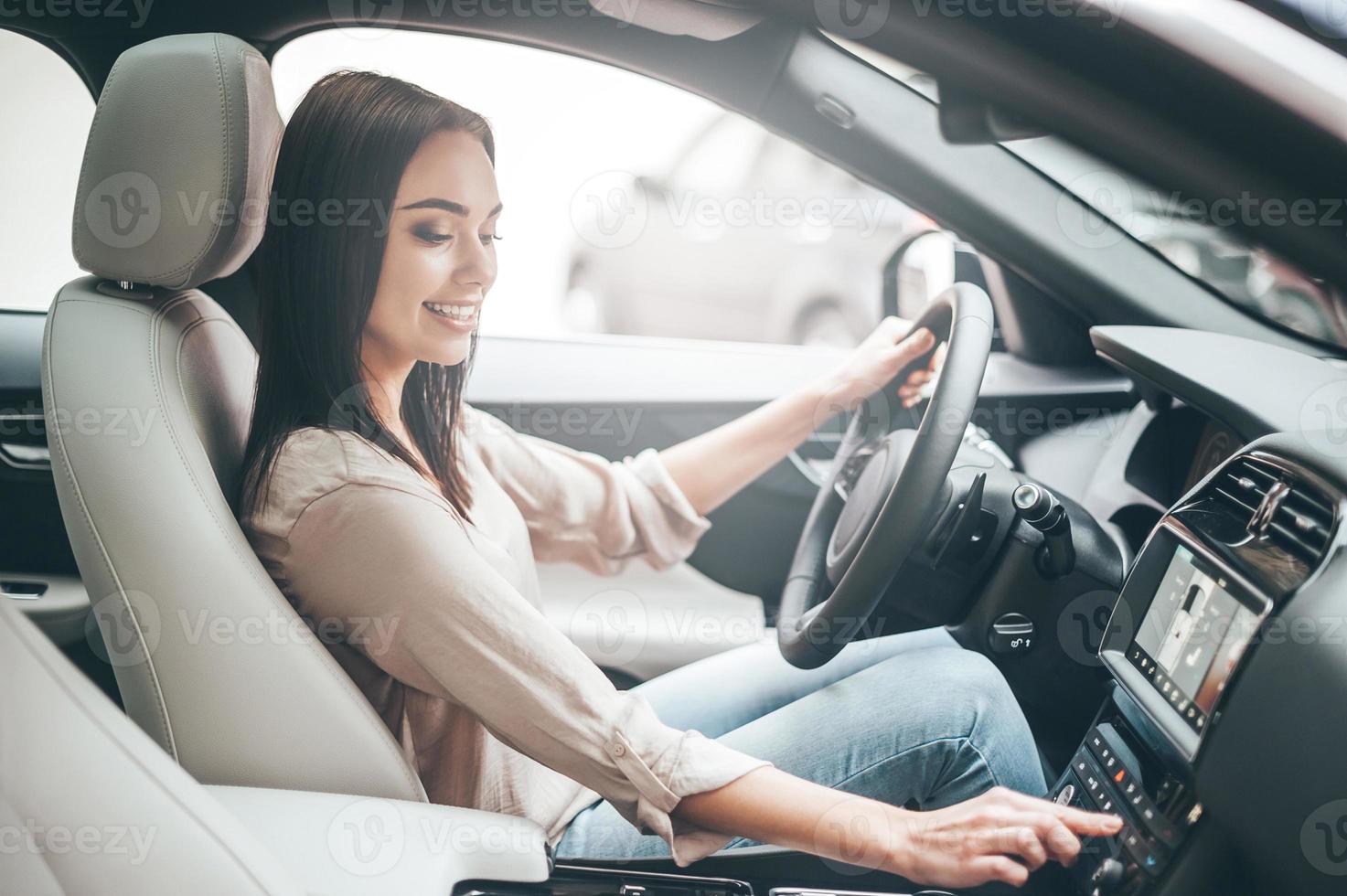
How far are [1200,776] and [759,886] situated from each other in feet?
1.55

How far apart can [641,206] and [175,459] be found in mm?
994

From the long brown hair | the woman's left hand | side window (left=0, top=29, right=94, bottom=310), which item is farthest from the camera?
the woman's left hand

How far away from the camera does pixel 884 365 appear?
1.44 meters

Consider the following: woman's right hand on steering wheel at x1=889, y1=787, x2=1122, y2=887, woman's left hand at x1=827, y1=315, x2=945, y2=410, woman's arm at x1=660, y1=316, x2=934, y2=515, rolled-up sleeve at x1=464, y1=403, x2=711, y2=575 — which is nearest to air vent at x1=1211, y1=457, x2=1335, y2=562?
woman's right hand on steering wheel at x1=889, y1=787, x2=1122, y2=887

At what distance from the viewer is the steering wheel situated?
108cm

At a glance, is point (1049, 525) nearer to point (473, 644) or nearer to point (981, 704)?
point (981, 704)

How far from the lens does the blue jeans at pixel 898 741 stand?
3.68 feet

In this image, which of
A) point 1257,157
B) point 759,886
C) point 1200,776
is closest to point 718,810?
point 759,886

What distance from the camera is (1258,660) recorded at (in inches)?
32.2

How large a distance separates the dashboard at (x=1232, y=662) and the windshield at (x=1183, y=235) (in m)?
0.06

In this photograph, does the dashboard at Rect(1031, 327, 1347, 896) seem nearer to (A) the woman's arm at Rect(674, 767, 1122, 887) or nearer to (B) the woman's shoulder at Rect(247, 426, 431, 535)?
(A) the woman's arm at Rect(674, 767, 1122, 887)

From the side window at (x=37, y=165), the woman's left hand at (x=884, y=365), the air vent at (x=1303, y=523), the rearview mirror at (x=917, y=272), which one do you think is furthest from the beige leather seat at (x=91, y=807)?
the rearview mirror at (x=917, y=272)

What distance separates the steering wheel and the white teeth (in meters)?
0.53

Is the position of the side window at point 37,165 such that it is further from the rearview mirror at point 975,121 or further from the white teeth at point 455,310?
the rearview mirror at point 975,121
